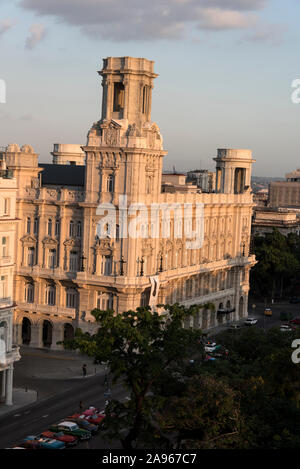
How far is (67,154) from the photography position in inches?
5320

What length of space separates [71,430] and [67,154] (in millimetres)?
71930

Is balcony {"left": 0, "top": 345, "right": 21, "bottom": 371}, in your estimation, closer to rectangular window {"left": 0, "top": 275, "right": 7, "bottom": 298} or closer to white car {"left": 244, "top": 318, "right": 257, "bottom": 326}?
rectangular window {"left": 0, "top": 275, "right": 7, "bottom": 298}

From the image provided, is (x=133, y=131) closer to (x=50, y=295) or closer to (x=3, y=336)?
(x=50, y=295)

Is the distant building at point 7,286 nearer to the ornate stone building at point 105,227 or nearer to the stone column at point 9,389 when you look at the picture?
the stone column at point 9,389

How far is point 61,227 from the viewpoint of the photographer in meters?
104

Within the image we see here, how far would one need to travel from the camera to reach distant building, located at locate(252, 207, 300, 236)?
17662 centimetres

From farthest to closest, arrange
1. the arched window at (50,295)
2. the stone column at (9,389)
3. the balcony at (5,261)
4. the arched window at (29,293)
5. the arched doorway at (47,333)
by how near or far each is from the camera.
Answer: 1. the arched window at (29,293)
2. the arched doorway at (47,333)
3. the arched window at (50,295)
4. the stone column at (9,389)
5. the balcony at (5,261)

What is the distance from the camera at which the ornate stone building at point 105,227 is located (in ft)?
324

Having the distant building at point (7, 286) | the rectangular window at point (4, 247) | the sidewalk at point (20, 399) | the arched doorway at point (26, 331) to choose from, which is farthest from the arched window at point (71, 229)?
the rectangular window at point (4, 247)

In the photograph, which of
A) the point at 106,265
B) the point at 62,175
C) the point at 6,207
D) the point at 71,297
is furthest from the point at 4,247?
the point at 62,175

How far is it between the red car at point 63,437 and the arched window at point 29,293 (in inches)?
1547

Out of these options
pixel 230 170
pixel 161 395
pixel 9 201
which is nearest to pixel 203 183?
pixel 230 170

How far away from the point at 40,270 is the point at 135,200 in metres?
16.1

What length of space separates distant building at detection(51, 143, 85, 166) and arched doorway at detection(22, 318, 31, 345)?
35012 mm
